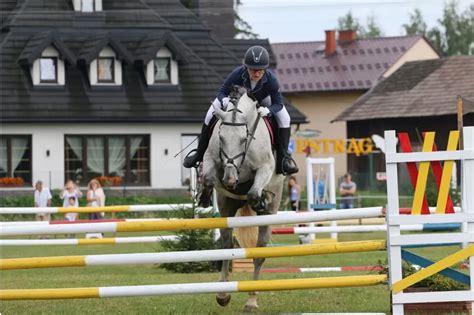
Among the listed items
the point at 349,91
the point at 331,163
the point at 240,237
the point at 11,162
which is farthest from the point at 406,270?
the point at 349,91

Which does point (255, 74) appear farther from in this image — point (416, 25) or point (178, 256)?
point (416, 25)

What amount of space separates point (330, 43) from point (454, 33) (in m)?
27.4

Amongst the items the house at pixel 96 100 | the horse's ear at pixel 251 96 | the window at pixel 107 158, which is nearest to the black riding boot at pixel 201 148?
the horse's ear at pixel 251 96

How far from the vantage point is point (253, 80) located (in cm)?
1007

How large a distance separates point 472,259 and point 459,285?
2.03ft

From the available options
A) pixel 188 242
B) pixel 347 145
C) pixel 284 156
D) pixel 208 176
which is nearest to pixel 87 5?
pixel 347 145

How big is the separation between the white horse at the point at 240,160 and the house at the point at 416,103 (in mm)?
34498

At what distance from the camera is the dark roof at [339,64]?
6456 centimetres

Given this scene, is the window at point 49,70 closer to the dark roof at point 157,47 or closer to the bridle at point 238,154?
the dark roof at point 157,47

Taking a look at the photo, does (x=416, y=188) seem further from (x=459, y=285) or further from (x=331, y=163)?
(x=331, y=163)

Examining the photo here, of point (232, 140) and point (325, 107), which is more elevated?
point (325, 107)

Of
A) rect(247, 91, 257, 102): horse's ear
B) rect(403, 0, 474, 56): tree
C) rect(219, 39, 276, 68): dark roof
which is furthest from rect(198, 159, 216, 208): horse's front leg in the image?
rect(403, 0, 474, 56): tree

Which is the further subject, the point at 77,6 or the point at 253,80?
the point at 77,6

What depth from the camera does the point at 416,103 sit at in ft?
160
